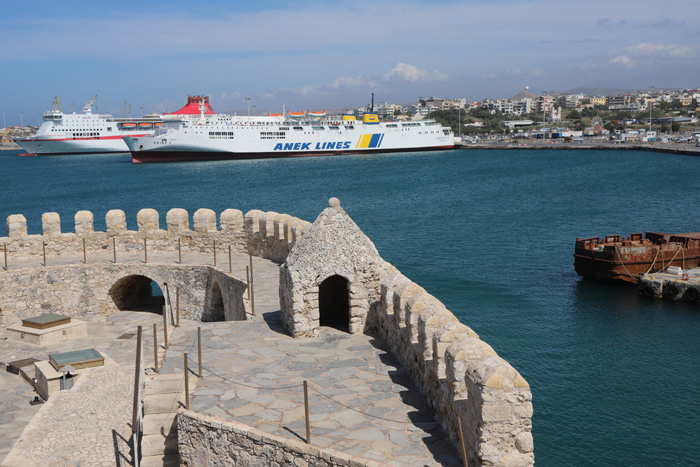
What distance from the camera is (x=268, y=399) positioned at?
7762 millimetres

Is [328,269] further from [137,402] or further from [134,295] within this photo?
[134,295]

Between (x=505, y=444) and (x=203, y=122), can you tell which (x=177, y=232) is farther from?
(x=203, y=122)

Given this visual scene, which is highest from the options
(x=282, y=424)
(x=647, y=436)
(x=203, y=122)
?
(x=203, y=122)

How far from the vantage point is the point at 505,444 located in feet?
18.9

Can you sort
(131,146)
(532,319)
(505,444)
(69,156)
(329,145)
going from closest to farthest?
1. (505,444)
2. (532,319)
3. (131,146)
4. (329,145)
5. (69,156)

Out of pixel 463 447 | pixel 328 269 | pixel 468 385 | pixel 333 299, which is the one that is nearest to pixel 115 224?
pixel 333 299

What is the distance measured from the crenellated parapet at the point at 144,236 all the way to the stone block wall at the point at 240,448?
8.00m

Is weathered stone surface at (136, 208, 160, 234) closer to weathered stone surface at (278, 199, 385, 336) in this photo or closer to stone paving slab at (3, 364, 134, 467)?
stone paving slab at (3, 364, 134, 467)

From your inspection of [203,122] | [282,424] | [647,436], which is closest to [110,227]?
[282,424]

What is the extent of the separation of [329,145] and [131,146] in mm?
23491

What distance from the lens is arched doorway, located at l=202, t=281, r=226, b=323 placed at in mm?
14703

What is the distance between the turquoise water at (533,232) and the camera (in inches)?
540

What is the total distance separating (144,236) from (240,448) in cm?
1026

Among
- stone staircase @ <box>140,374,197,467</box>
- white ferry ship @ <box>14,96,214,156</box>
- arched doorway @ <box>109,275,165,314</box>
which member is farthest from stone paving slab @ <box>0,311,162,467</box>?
white ferry ship @ <box>14,96,214,156</box>
